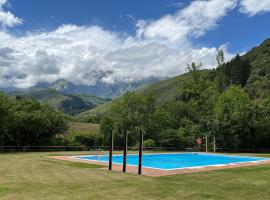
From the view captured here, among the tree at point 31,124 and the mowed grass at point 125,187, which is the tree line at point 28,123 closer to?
the tree at point 31,124

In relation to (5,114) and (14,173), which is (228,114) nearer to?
(5,114)

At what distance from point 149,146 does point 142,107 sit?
334 inches

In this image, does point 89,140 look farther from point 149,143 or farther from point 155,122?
point 155,122

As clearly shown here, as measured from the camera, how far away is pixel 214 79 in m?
68.0

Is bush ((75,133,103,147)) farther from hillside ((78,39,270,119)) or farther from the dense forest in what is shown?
hillside ((78,39,270,119))

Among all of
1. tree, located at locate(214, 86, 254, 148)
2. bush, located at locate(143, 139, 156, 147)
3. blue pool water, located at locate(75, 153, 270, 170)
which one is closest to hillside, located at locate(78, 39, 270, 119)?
bush, located at locate(143, 139, 156, 147)

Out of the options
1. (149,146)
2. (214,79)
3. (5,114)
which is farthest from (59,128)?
(214,79)

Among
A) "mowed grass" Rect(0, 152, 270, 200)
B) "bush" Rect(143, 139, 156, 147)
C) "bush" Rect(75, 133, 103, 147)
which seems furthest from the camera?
"bush" Rect(143, 139, 156, 147)

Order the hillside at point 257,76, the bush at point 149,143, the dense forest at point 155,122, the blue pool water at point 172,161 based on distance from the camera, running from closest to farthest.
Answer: the blue pool water at point 172,161 → the dense forest at point 155,122 → the bush at point 149,143 → the hillside at point 257,76

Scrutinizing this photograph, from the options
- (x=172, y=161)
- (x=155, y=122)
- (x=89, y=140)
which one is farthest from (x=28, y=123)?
(x=155, y=122)

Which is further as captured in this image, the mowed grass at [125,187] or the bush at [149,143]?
the bush at [149,143]

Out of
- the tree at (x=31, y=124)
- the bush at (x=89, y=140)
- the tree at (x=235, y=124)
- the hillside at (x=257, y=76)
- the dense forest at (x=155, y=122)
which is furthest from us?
the hillside at (x=257, y=76)

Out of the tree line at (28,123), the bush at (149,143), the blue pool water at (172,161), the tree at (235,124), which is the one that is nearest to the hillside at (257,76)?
the bush at (149,143)

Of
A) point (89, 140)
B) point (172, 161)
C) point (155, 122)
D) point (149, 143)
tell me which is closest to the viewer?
point (172, 161)
